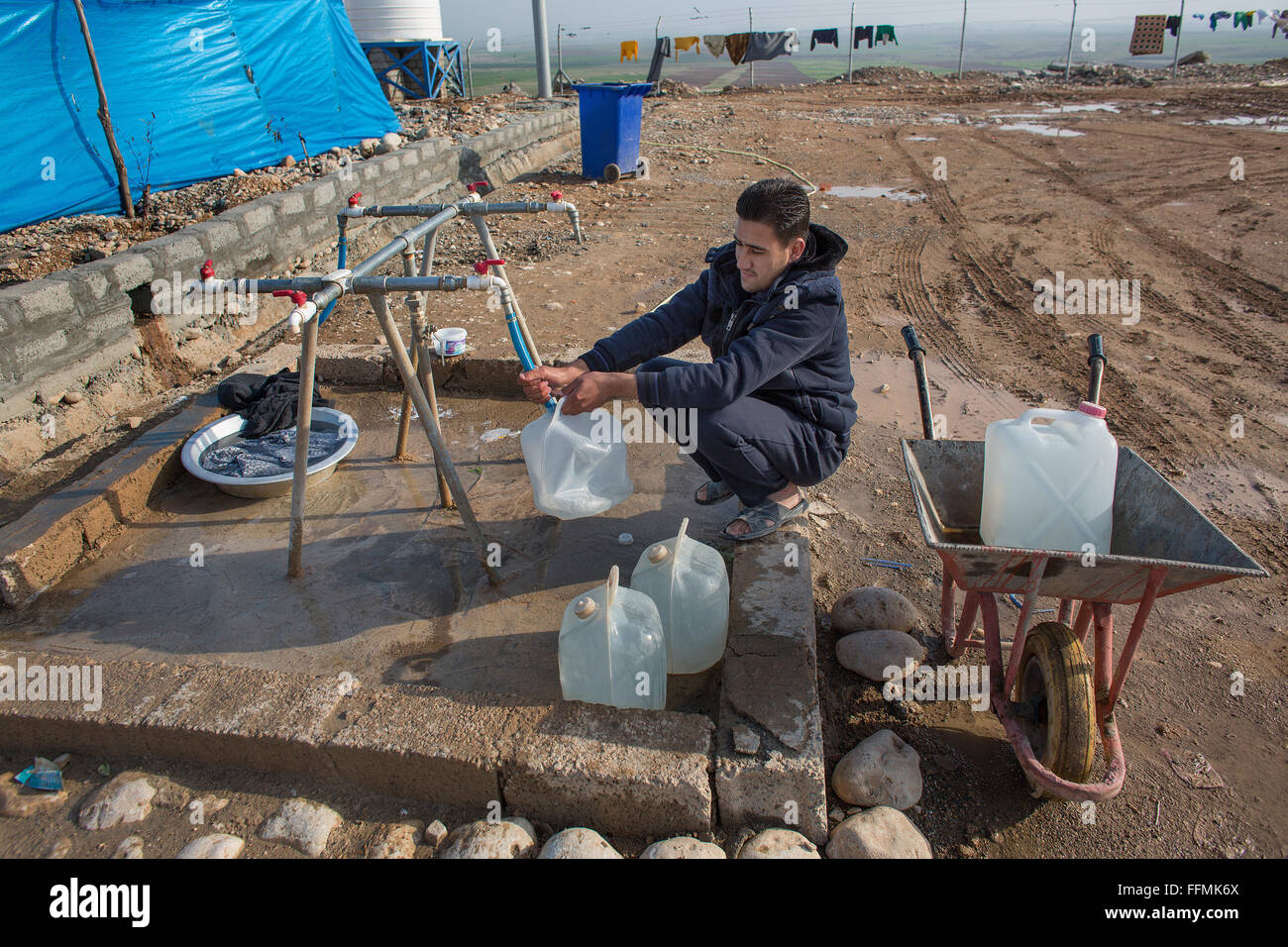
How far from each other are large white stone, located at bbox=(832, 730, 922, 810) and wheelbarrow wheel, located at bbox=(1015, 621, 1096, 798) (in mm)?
335

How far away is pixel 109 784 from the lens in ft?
7.19

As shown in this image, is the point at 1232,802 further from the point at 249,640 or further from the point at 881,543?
the point at 249,640

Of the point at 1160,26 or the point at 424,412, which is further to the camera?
the point at 1160,26

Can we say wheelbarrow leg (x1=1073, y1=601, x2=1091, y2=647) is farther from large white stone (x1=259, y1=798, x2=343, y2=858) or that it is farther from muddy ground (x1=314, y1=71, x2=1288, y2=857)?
large white stone (x1=259, y1=798, x2=343, y2=858)

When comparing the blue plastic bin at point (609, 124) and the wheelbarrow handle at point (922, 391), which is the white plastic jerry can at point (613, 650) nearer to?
the wheelbarrow handle at point (922, 391)

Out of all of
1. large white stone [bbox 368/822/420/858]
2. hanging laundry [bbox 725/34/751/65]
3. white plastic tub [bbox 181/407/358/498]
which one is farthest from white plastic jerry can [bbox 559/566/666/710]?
hanging laundry [bbox 725/34/751/65]

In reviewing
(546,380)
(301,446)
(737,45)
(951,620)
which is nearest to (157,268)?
(301,446)

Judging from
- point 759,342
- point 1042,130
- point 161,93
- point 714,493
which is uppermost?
point 161,93

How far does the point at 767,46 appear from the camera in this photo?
2430cm

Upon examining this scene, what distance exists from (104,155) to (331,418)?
411 cm

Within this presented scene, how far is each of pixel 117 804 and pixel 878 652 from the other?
7.57ft

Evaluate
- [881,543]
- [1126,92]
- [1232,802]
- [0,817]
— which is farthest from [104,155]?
[1126,92]

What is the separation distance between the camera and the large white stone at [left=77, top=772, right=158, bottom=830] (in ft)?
6.97

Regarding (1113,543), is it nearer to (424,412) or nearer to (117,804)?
(424,412)
